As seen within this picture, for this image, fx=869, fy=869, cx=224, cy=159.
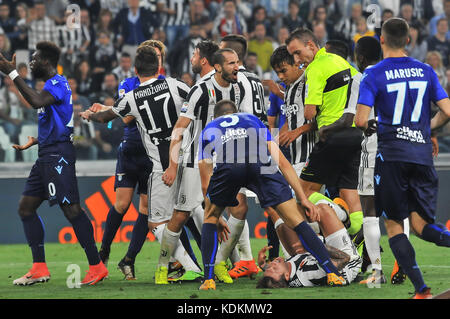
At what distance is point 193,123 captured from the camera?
26.9 ft

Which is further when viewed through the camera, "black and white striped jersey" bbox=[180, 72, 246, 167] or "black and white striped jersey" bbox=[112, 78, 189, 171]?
"black and white striped jersey" bbox=[112, 78, 189, 171]

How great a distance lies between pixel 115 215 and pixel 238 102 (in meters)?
1.92

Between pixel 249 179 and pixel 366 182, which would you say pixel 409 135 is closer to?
pixel 249 179

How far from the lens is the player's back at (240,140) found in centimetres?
702

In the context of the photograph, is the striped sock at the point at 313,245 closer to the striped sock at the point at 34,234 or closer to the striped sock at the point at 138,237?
the striped sock at the point at 138,237

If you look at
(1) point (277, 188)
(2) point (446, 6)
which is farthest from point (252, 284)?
(2) point (446, 6)

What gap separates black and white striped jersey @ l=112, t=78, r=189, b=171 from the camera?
8.06 metres

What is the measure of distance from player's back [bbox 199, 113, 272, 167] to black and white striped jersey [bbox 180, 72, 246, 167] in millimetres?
751

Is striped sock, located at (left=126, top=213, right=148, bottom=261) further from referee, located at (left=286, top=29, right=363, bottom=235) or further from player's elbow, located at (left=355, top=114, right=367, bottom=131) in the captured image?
player's elbow, located at (left=355, top=114, right=367, bottom=131)

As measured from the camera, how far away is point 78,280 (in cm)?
833

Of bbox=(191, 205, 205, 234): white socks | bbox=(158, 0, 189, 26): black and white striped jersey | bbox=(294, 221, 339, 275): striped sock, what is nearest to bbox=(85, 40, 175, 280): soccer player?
bbox=(191, 205, 205, 234): white socks

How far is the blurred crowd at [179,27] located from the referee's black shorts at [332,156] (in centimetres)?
570

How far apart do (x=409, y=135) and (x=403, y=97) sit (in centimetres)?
27

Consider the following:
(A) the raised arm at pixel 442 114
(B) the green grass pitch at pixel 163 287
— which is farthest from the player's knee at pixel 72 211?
(A) the raised arm at pixel 442 114
